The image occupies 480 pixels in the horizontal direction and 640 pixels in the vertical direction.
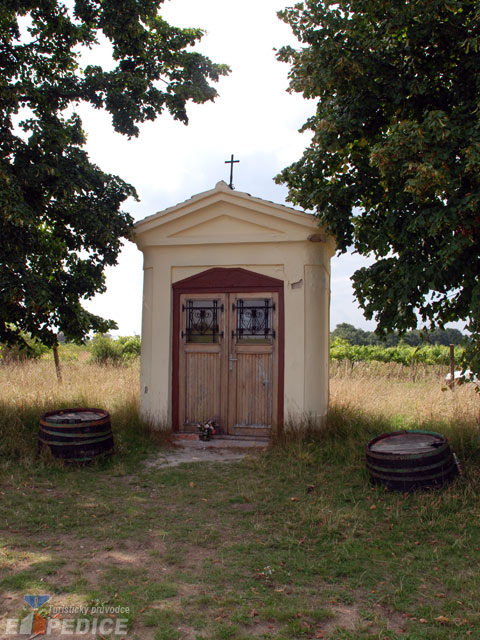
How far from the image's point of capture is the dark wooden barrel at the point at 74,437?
6.80m

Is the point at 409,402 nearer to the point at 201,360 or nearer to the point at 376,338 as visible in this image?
the point at 201,360

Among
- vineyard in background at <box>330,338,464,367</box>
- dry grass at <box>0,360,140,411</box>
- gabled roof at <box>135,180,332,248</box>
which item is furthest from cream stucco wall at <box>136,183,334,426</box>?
vineyard in background at <box>330,338,464,367</box>

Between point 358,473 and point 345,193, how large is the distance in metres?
3.66

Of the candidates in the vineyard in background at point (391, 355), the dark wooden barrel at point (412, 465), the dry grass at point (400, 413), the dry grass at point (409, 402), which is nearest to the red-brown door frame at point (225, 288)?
the dry grass at point (400, 413)

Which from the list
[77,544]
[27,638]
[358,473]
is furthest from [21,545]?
[358,473]

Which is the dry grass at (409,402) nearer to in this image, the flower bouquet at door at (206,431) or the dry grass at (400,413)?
the dry grass at (400,413)

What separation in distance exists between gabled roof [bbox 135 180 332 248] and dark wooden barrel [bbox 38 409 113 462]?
10.9 feet

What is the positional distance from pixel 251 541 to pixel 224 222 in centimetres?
531

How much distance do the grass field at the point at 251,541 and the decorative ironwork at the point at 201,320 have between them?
1791 millimetres

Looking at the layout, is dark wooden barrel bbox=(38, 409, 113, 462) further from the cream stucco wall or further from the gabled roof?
the gabled roof

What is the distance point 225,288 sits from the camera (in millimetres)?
8570

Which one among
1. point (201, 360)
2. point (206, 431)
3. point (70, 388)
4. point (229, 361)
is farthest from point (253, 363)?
point (70, 388)

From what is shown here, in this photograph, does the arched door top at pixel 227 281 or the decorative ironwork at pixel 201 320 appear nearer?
→ the arched door top at pixel 227 281

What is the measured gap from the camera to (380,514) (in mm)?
5160
